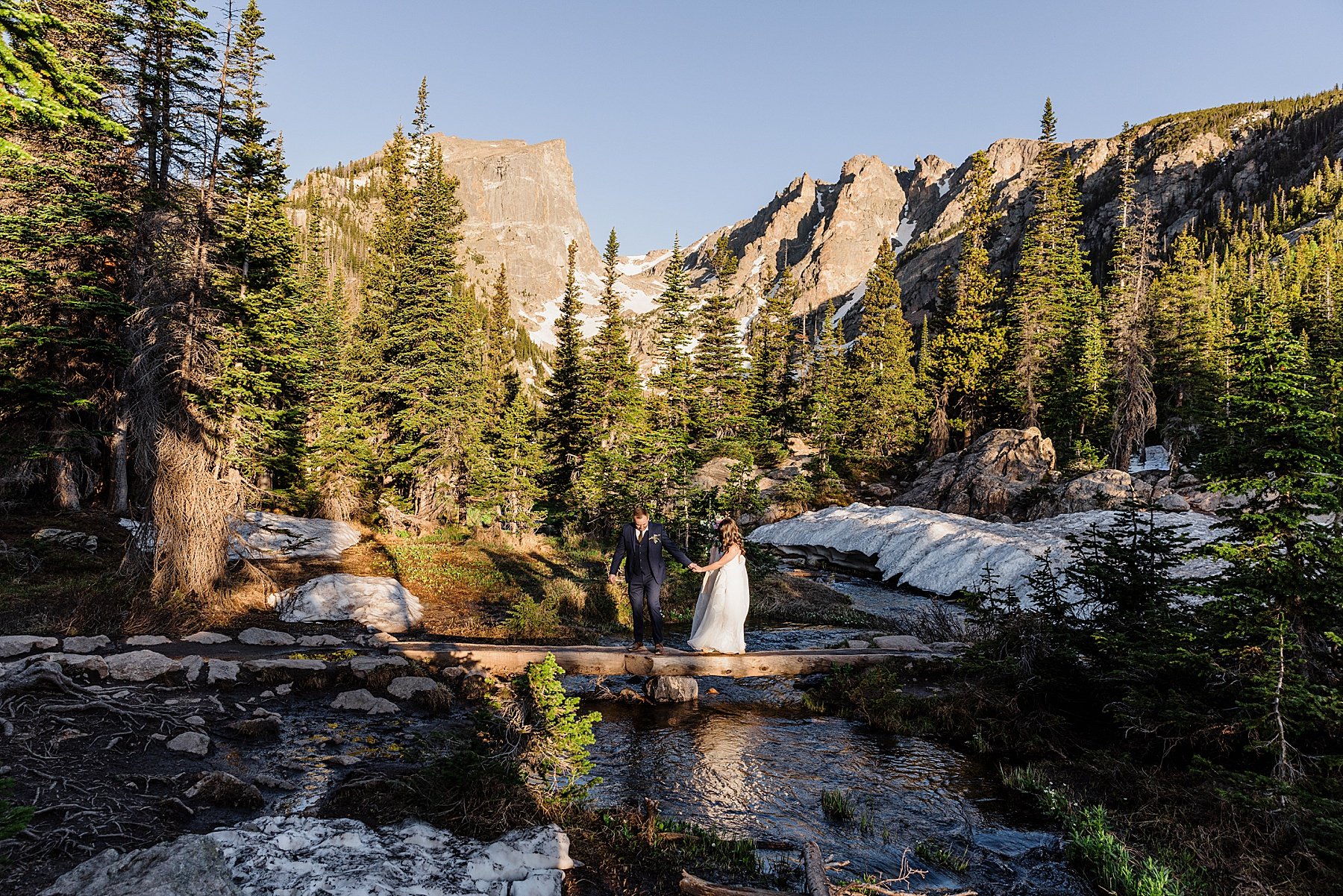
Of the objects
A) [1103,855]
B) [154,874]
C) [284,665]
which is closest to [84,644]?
[284,665]

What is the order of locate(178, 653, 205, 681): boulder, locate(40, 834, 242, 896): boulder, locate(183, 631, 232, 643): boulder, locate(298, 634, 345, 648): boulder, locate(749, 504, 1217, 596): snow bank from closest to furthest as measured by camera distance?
locate(40, 834, 242, 896): boulder
locate(178, 653, 205, 681): boulder
locate(183, 631, 232, 643): boulder
locate(298, 634, 345, 648): boulder
locate(749, 504, 1217, 596): snow bank

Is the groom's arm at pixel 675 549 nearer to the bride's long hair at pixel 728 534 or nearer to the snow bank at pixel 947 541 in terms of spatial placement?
the bride's long hair at pixel 728 534

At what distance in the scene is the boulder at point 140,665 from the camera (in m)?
9.74

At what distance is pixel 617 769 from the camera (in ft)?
28.4

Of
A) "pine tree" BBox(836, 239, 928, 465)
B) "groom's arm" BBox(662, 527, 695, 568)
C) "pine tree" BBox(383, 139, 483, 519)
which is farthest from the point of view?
"pine tree" BBox(836, 239, 928, 465)

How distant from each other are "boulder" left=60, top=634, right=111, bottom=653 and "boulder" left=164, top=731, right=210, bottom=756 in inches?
192

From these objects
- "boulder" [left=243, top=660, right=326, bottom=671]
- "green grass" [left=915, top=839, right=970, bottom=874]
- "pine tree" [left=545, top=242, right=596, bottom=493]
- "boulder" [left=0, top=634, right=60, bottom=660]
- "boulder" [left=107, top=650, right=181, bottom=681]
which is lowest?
"green grass" [left=915, top=839, right=970, bottom=874]

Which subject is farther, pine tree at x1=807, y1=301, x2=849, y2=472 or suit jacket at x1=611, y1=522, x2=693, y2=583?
pine tree at x1=807, y1=301, x2=849, y2=472

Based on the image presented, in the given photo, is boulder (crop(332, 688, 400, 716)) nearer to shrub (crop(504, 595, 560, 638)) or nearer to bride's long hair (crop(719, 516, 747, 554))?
shrub (crop(504, 595, 560, 638))

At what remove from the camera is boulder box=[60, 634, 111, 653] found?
1077 centimetres

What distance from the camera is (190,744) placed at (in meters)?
7.71

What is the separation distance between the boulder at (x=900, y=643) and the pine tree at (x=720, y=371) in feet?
89.7

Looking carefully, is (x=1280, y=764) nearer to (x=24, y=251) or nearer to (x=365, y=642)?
(x=365, y=642)

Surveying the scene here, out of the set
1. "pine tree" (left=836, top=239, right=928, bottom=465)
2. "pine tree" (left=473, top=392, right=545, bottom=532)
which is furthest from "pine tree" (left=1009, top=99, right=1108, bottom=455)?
"pine tree" (left=473, top=392, right=545, bottom=532)
